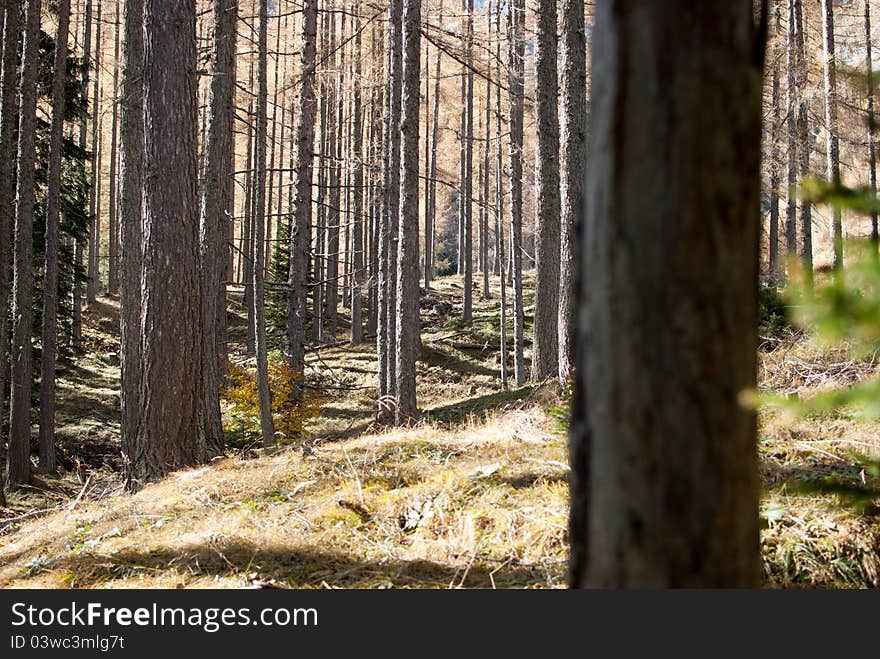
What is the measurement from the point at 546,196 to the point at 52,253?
10.2m

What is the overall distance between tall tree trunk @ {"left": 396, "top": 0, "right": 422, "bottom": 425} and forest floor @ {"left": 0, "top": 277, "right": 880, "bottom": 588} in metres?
3.19

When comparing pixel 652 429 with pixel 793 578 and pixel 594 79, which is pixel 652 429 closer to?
pixel 594 79

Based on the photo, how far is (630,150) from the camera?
4.35 feet

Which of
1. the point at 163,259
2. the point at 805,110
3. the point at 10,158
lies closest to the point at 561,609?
the point at 163,259

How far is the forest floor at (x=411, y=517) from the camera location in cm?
318

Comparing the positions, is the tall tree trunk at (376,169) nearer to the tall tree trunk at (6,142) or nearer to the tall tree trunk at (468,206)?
the tall tree trunk at (468,206)

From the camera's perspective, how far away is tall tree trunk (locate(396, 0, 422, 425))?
984 centimetres

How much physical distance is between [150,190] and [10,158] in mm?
5417

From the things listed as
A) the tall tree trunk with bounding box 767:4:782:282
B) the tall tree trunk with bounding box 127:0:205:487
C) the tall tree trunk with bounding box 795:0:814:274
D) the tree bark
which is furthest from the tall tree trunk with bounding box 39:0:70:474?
the tall tree trunk with bounding box 795:0:814:274

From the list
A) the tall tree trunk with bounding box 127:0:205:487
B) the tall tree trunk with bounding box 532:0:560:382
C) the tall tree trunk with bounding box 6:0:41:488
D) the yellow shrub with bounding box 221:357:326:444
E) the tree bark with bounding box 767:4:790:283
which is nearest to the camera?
the tall tree trunk with bounding box 127:0:205:487

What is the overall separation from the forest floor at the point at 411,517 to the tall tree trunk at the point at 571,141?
207cm

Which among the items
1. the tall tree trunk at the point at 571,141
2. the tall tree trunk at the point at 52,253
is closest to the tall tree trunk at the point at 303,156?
the tall tree trunk at the point at 52,253

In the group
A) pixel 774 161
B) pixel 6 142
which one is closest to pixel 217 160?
pixel 6 142

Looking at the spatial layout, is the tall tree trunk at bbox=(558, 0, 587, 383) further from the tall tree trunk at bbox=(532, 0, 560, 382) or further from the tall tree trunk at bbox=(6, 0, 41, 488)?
the tall tree trunk at bbox=(6, 0, 41, 488)
